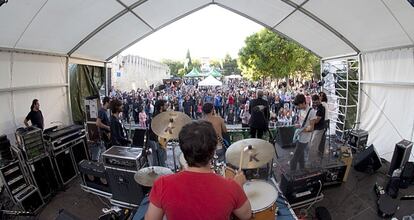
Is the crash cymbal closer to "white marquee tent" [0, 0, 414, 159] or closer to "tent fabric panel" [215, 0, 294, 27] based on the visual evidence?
"white marquee tent" [0, 0, 414, 159]

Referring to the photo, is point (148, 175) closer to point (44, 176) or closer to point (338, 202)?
point (44, 176)

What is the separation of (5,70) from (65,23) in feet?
5.12

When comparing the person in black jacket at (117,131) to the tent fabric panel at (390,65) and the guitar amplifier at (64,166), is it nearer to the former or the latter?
the guitar amplifier at (64,166)

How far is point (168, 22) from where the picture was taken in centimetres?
900

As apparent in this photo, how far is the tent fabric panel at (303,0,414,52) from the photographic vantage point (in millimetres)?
5578

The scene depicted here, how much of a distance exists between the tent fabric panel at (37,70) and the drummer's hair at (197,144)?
583 cm

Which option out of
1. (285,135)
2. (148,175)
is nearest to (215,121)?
(148,175)

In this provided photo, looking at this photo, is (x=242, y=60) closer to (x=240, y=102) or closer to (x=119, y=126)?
(x=240, y=102)

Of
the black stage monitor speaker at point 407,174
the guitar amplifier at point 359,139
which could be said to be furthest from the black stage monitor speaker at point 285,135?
the black stage monitor speaker at point 407,174

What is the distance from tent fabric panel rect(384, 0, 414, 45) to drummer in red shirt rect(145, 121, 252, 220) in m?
5.09

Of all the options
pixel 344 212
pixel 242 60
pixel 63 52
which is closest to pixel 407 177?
pixel 344 212

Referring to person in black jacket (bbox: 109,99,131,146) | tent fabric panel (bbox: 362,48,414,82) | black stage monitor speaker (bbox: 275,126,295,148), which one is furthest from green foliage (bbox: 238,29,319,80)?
person in black jacket (bbox: 109,99,131,146)

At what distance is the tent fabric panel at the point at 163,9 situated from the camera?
7.30 meters

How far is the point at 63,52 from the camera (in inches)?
299
